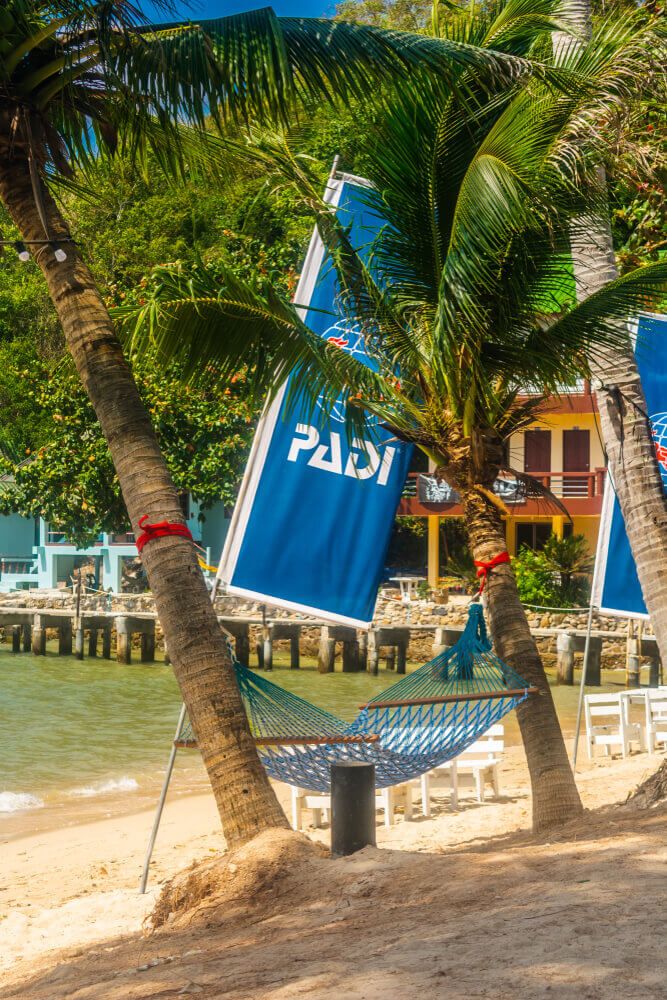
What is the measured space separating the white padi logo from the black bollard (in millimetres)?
3086

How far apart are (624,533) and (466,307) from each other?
413 centimetres

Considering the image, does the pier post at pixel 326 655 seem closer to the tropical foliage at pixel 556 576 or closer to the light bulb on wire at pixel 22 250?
the tropical foliage at pixel 556 576

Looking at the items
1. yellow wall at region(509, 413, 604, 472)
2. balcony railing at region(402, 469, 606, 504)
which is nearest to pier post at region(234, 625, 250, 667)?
balcony railing at region(402, 469, 606, 504)

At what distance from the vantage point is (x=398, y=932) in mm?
4270

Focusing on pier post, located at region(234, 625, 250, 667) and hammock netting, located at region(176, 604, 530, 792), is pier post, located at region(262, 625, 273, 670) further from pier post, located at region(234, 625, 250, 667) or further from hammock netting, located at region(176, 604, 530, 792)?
hammock netting, located at region(176, 604, 530, 792)

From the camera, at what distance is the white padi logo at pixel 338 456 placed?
27.1 feet

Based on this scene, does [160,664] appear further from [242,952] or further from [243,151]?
[242,952]

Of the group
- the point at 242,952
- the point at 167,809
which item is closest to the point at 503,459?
the point at 242,952

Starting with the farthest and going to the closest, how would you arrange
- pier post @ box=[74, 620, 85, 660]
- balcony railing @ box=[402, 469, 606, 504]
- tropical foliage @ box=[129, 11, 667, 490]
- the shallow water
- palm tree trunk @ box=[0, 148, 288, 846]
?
pier post @ box=[74, 620, 85, 660] → balcony railing @ box=[402, 469, 606, 504] → the shallow water → tropical foliage @ box=[129, 11, 667, 490] → palm tree trunk @ box=[0, 148, 288, 846]

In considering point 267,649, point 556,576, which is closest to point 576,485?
point 556,576

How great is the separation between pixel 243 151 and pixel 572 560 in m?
20.7

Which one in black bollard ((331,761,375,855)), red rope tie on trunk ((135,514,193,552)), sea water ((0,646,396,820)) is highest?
red rope tie on trunk ((135,514,193,552))

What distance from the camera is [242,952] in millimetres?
4492

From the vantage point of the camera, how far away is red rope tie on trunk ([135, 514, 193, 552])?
594cm
